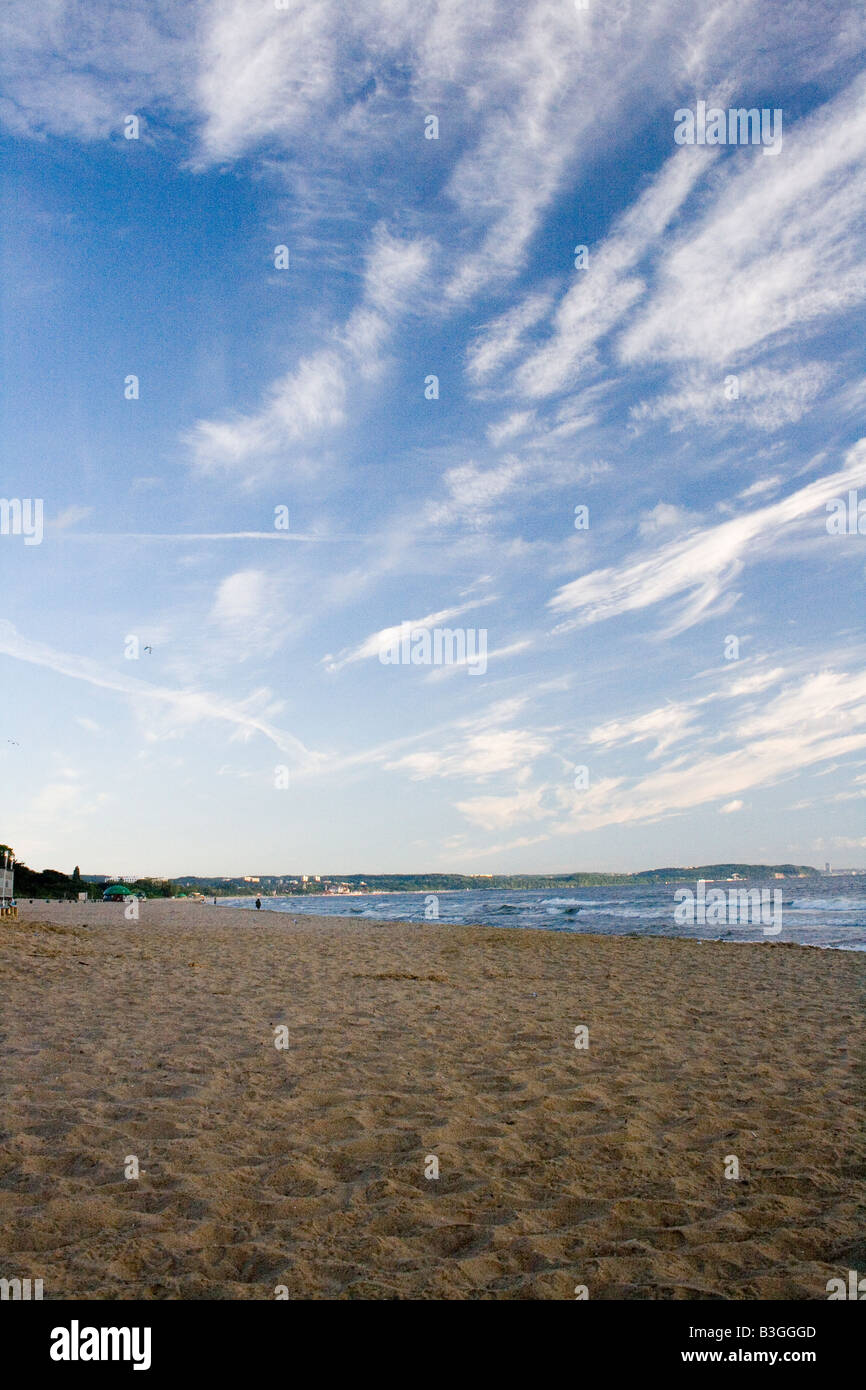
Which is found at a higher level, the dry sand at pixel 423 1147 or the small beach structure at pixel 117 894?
the dry sand at pixel 423 1147

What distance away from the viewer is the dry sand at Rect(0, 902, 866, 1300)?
3871 millimetres

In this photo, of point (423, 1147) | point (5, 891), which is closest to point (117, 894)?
point (5, 891)

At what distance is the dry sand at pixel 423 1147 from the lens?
3871 mm

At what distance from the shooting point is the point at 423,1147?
5395 millimetres

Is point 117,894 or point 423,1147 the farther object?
point 117,894

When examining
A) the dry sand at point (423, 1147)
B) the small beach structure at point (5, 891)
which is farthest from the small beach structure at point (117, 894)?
the dry sand at point (423, 1147)

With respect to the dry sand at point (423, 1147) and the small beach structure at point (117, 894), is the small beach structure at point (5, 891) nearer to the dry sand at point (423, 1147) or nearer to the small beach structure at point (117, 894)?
the dry sand at point (423, 1147)

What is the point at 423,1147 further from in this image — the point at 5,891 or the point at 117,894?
the point at 117,894

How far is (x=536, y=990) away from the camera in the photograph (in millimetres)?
12930

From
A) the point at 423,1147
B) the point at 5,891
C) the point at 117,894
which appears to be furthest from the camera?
the point at 117,894

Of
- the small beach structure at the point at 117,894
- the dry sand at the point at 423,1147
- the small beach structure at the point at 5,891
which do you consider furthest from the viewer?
the small beach structure at the point at 117,894

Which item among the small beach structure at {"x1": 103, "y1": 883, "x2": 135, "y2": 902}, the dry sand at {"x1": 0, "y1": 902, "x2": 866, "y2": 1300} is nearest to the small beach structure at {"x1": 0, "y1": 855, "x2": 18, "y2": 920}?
the dry sand at {"x1": 0, "y1": 902, "x2": 866, "y2": 1300}
